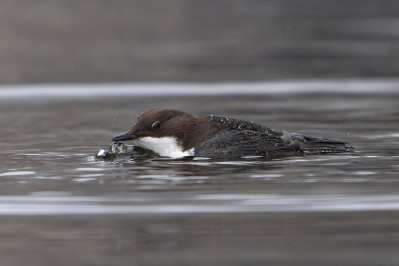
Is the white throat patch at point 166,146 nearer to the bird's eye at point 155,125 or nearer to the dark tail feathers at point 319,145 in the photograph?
the bird's eye at point 155,125

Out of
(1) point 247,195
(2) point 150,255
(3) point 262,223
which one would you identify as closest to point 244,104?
(1) point 247,195

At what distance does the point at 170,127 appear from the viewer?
382 inches

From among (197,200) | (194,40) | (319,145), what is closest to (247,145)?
(319,145)

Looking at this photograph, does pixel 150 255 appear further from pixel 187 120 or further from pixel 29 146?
pixel 29 146

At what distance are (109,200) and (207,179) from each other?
3.67 feet

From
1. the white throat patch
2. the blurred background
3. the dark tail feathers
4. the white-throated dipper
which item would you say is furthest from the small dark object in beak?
the blurred background

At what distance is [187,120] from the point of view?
9.79 metres

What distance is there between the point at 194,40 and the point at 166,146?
1223cm

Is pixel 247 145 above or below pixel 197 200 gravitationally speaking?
above

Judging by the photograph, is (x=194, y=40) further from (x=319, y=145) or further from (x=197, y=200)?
(x=197, y=200)

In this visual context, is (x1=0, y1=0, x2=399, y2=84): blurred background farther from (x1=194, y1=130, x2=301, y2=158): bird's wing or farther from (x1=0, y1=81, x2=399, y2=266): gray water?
(x1=194, y1=130, x2=301, y2=158): bird's wing

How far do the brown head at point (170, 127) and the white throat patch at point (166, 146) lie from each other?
0.04 meters

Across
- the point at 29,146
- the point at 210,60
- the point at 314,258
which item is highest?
the point at 210,60

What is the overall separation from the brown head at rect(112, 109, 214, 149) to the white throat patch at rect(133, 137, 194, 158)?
0.04 metres
